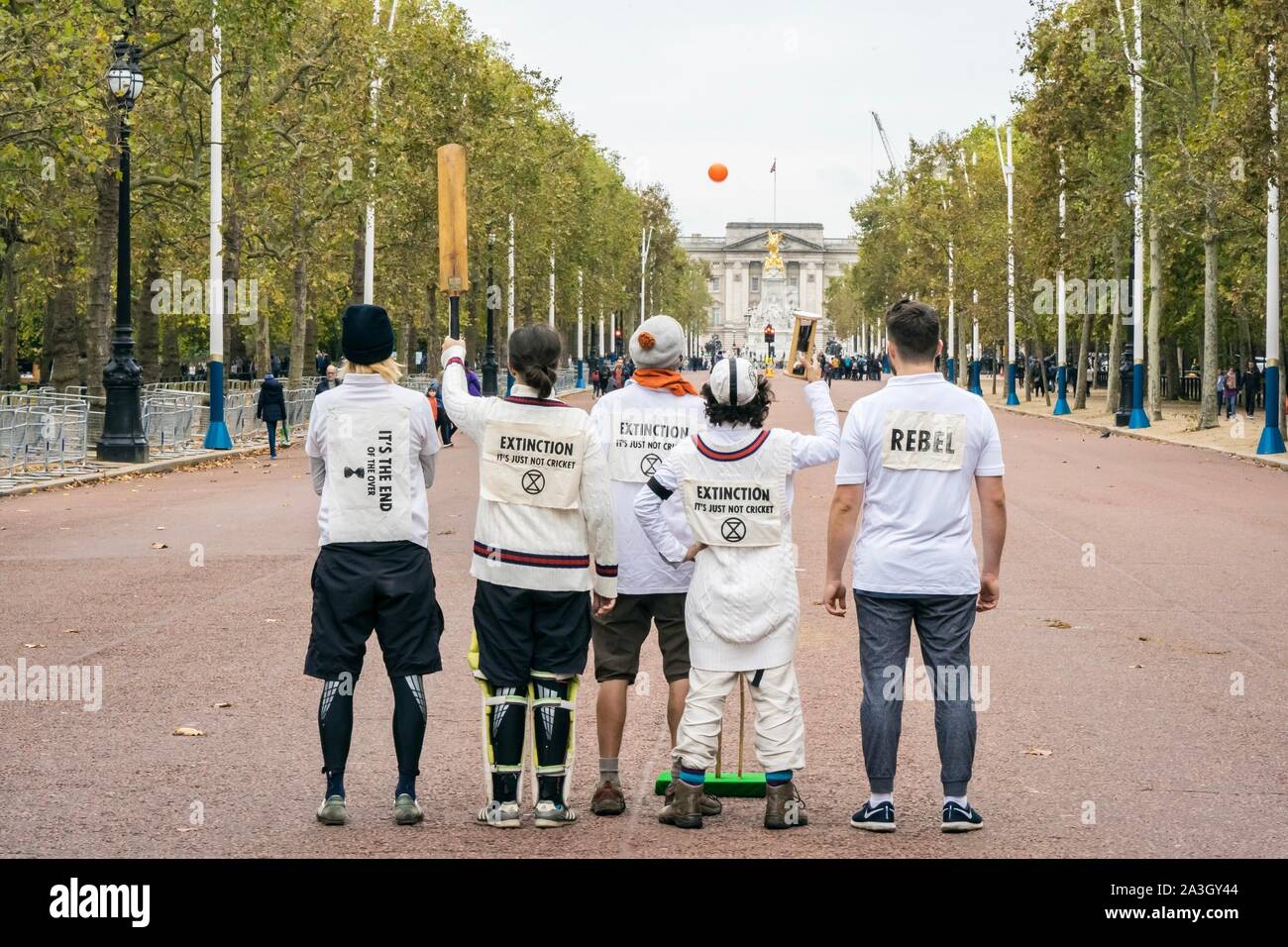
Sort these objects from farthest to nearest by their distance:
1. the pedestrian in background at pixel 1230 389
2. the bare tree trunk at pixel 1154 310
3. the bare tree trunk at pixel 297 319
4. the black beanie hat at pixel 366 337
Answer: the pedestrian in background at pixel 1230 389
the bare tree trunk at pixel 297 319
the bare tree trunk at pixel 1154 310
the black beanie hat at pixel 366 337

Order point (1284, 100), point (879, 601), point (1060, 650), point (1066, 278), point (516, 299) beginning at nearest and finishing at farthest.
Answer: point (879, 601)
point (1060, 650)
point (1284, 100)
point (1066, 278)
point (516, 299)

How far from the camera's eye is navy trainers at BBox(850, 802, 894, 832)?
260 inches

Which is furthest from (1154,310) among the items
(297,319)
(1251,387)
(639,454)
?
(639,454)

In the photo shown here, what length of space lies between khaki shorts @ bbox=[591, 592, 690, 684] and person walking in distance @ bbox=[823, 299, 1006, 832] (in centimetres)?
74

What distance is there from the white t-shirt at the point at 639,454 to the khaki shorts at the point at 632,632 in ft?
0.17

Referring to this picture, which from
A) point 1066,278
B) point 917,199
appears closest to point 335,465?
point 1066,278

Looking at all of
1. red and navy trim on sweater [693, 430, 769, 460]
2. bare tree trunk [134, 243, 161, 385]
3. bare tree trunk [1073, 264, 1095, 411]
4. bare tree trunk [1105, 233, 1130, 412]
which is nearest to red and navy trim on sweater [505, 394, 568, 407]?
red and navy trim on sweater [693, 430, 769, 460]

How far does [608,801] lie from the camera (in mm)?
6918

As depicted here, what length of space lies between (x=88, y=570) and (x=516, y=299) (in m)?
60.3

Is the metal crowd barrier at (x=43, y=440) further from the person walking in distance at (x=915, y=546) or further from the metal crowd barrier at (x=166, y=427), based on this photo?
the person walking in distance at (x=915, y=546)

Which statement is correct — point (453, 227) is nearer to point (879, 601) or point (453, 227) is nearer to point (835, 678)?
point (879, 601)

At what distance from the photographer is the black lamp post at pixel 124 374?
1153 inches

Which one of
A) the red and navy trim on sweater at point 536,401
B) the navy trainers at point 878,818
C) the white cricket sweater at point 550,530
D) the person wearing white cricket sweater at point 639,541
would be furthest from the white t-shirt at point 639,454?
the navy trainers at point 878,818

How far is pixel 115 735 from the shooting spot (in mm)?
8445
